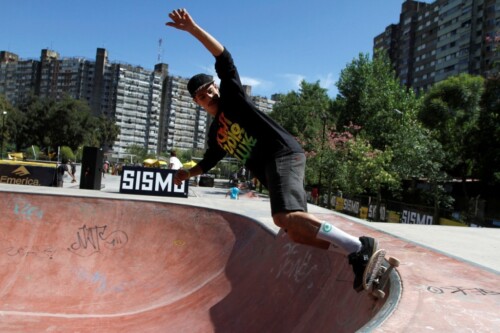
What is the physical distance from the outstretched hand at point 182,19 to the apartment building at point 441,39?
61.3 metres

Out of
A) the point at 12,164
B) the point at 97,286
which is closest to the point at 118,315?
the point at 97,286

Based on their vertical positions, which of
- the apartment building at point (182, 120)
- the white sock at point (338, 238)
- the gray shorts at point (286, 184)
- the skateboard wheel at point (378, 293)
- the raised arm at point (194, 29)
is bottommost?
the skateboard wheel at point (378, 293)

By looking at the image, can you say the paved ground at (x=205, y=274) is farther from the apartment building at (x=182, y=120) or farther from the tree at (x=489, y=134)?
the apartment building at (x=182, y=120)

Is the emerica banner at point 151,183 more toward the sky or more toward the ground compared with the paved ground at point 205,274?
more toward the sky

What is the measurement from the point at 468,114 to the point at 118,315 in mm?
34199

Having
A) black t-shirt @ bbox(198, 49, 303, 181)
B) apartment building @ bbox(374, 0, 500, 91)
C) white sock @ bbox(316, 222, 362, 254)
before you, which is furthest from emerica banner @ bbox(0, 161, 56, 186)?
apartment building @ bbox(374, 0, 500, 91)

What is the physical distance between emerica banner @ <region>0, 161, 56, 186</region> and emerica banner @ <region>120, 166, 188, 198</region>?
4424 millimetres

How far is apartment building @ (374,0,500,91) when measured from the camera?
70.2 meters

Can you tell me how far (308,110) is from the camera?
44.6 m

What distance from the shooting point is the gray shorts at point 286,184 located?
279 centimetres

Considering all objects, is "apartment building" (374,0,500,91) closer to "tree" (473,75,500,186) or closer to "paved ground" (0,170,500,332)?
"tree" (473,75,500,186)

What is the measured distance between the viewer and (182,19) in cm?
283

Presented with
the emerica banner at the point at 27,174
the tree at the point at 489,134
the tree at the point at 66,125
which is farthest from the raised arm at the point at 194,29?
the tree at the point at 66,125

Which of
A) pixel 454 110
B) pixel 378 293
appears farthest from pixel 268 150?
pixel 454 110
